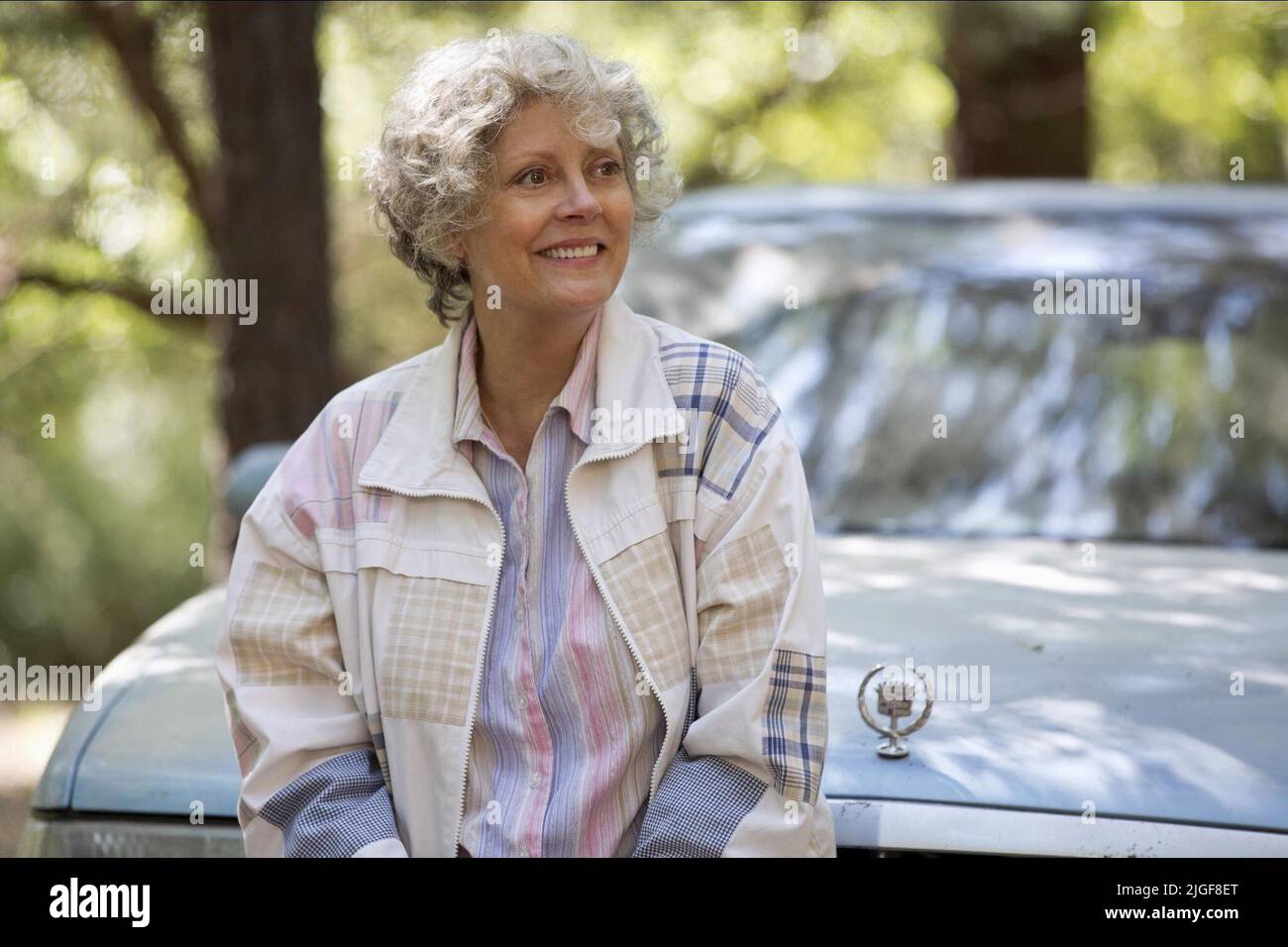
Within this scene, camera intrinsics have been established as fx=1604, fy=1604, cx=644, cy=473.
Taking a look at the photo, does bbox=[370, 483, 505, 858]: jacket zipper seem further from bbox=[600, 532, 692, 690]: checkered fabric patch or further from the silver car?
the silver car

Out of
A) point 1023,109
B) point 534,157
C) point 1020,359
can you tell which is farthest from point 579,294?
point 1023,109

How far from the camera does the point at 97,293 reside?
7613 mm

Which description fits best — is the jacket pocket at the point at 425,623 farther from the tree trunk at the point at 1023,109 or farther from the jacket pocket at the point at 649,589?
the tree trunk at the point at 1023,109

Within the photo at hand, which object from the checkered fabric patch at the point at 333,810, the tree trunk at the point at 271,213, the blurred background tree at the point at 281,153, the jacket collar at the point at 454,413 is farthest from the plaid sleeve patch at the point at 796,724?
the tree trunk at the point at 271,213

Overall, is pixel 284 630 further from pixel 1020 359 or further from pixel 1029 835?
pixel 1020 359

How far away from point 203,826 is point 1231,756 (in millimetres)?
1560

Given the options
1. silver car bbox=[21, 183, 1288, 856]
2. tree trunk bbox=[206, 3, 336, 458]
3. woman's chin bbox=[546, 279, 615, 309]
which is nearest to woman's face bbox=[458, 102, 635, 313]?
woman's chin bbox=[546, 279, 615, 309]

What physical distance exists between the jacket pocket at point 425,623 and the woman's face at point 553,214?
1.37 ft

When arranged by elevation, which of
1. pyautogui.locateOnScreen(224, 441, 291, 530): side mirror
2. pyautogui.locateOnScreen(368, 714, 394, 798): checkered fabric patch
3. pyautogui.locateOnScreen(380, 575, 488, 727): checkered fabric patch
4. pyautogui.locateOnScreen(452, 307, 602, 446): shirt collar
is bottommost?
pyautogui.locateOnScreen(368, 714, 394, 798): checkered fabric patch

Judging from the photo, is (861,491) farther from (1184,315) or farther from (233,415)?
(233,415)

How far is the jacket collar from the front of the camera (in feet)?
7.68

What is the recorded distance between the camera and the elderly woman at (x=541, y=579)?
225 centimetres

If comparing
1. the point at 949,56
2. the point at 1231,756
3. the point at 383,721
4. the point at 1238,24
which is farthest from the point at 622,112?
the point at 1238,24
